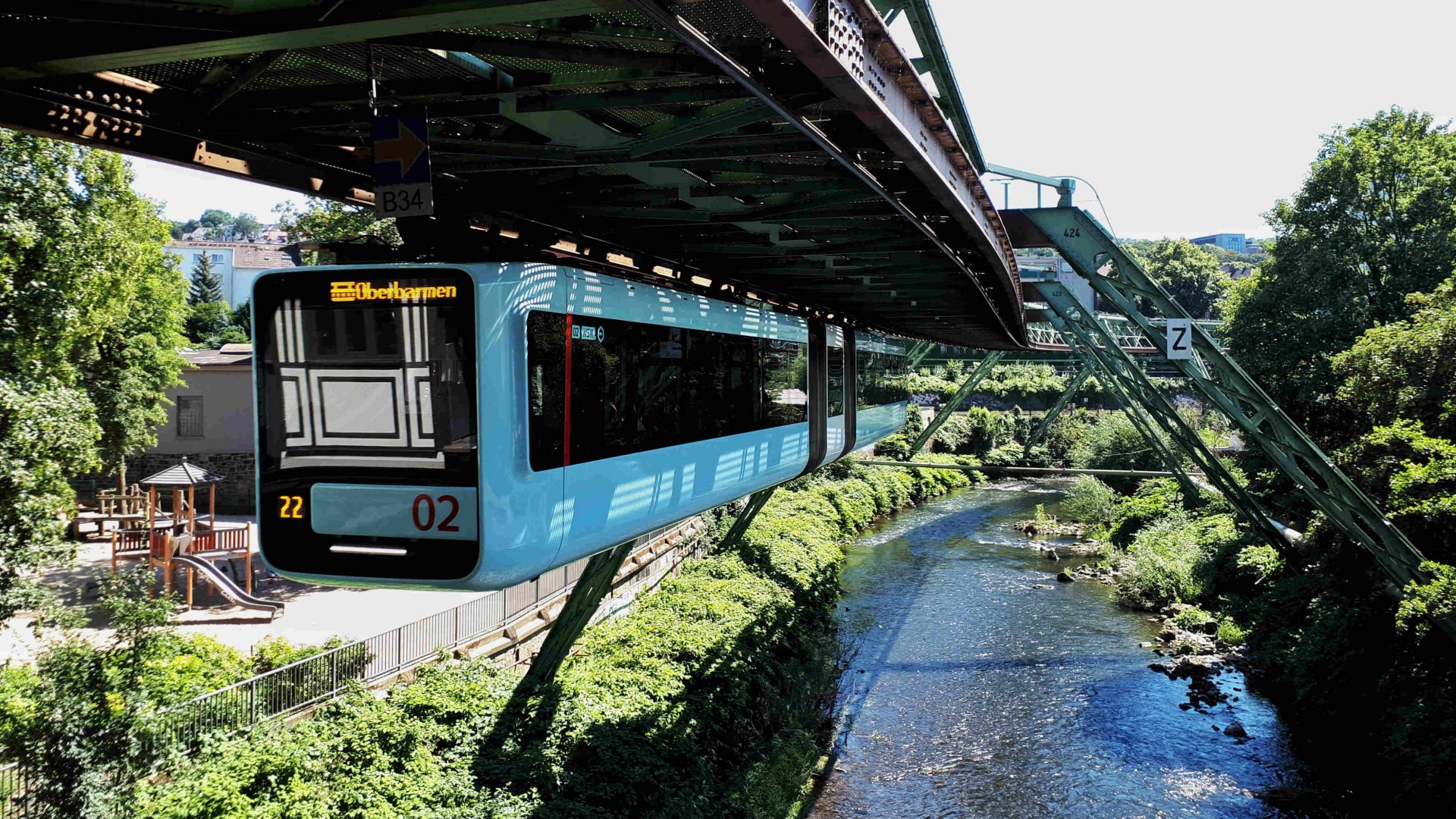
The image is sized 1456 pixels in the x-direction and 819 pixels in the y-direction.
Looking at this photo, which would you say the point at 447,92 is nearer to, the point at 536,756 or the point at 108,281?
the point at 536,756

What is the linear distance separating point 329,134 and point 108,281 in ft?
48.3

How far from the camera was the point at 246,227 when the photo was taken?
186875 millimetres

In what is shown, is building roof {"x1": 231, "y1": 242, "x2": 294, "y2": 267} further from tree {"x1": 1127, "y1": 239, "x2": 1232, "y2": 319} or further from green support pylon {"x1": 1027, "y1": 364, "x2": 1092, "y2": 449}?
tree {"x1": 1127, "y1": 239, "x2": 1232, "y2": 319}

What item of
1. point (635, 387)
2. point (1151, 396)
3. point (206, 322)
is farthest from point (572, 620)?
point (206, 322)

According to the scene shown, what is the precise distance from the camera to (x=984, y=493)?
51.0m

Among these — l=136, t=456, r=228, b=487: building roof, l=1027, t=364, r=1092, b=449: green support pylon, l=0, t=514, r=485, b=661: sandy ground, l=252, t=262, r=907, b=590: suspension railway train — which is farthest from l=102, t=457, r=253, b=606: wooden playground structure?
l=1027, t=364, r=1092, b=449: green support pylon

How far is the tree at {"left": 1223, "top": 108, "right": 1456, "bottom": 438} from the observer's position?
76.2 ft

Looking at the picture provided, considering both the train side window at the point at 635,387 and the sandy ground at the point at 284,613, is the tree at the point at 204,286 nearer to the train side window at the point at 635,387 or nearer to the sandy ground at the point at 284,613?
the sandy ground at the point at 284,613

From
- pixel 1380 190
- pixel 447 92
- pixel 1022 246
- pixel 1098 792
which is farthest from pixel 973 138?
pixel 1380 190

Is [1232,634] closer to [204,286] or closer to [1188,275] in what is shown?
[204,286]

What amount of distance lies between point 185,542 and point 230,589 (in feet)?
7.11

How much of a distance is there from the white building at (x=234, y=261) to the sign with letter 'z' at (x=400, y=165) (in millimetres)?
81827

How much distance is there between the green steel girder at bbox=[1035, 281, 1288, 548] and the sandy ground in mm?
13579

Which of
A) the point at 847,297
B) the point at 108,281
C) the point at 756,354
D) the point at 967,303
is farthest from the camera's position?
the point at 108,281
